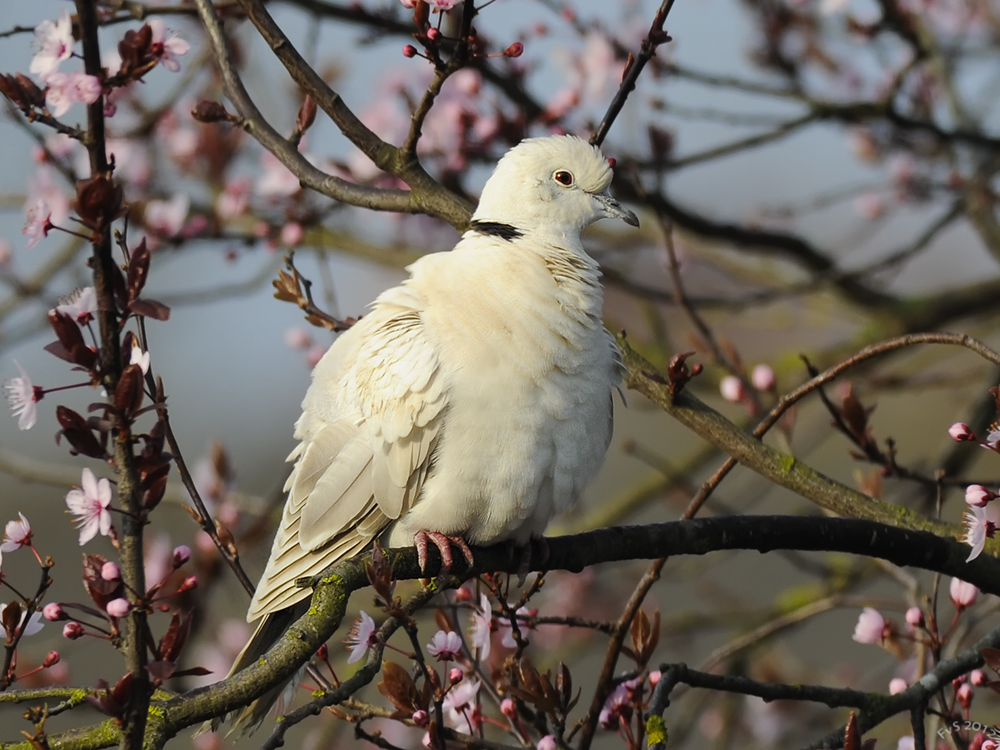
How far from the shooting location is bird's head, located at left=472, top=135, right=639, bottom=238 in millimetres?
2865

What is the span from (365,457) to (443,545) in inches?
10.8

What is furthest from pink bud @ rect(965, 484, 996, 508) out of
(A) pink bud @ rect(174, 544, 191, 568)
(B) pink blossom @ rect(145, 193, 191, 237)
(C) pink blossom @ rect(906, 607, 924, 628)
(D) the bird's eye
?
(B) pink blossom @ rect(145, 193, 191, 237)

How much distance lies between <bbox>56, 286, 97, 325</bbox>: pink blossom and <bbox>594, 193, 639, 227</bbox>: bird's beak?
168 cm

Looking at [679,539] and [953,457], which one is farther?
[953,457]

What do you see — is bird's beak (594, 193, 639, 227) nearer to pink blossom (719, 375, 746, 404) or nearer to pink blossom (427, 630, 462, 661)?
pink blossom (719, 375, 746, 404)

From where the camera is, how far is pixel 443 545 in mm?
2270

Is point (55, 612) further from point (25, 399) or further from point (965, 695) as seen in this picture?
point (965, 695)

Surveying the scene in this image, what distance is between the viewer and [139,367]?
54.2 inches

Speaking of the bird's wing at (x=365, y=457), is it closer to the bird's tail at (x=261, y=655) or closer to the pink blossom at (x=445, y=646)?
the bird's tail at (x=261, y=655)

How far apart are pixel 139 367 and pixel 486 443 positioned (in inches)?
40.4

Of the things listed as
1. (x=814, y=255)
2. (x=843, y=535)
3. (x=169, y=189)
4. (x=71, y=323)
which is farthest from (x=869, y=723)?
(x=169, y=189)

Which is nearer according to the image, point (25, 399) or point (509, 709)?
point (25, 399)

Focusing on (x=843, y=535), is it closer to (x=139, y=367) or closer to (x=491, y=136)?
(x=139, y=367)

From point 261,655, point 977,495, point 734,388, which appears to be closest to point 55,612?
point 261,655
